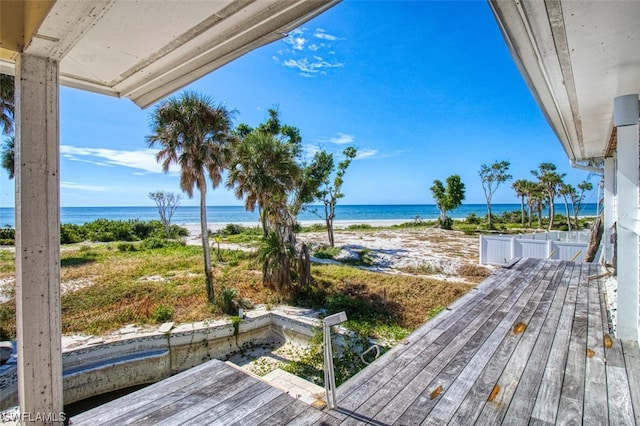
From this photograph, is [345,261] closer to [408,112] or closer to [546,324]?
[546,324]

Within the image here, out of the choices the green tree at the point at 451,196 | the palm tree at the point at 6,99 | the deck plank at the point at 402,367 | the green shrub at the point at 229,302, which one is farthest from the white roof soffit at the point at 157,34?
the green tree at the point at 451,196

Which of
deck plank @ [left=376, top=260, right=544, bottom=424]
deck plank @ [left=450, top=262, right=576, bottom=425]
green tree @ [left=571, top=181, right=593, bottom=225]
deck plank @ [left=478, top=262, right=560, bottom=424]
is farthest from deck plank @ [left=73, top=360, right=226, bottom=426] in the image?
green tree @ [left=571, top=181, right=593, bottom=225]

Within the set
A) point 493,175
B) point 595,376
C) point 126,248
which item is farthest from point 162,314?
point 493,175

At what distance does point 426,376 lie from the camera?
6.95ft

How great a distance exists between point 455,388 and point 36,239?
2.58 m

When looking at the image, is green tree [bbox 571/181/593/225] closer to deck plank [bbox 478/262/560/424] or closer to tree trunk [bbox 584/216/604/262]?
tree trunk [bbox 584/216/604/262]

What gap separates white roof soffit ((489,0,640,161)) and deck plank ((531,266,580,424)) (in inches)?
84.3

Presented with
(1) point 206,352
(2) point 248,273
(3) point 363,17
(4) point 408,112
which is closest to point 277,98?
(2) point 248,273

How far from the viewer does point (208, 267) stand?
7.39m

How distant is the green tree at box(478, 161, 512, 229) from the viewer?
84.8ft

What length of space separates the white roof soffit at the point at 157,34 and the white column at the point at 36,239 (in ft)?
0.64

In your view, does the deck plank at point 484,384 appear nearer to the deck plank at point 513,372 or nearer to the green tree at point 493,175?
the deck plank at point 513,372

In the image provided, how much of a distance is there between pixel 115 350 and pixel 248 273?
4.81 m

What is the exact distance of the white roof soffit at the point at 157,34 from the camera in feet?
3.83
